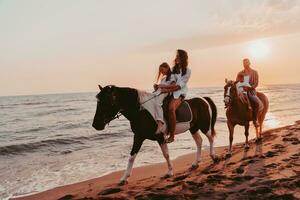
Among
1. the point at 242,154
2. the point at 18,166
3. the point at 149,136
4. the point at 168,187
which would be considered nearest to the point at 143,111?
the point at 149,136

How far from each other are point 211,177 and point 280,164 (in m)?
1.82

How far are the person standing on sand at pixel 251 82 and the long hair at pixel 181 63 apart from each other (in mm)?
4158

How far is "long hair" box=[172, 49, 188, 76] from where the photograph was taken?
29.0 feet

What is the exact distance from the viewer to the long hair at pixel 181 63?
8836 mm

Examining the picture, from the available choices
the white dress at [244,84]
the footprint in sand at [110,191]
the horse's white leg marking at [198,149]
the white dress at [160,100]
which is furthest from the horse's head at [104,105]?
the white dress at [244,84]

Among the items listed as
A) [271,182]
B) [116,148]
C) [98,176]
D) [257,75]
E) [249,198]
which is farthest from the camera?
[116,148]

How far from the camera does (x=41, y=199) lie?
871 centimetres

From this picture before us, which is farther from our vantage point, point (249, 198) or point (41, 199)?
point (41, 199)

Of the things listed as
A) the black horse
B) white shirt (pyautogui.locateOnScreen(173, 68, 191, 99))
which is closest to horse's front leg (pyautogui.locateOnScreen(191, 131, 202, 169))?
the black horse

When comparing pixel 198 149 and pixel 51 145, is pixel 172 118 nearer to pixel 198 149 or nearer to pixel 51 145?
pixel 198 149

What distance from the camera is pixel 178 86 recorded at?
8781mm

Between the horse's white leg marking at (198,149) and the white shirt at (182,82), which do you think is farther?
the horse's white leg marking at (198,149)

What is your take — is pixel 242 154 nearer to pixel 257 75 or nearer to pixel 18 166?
pixel 257 75

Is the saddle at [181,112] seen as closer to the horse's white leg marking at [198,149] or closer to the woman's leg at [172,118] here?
the woman's leg at [172,118]
